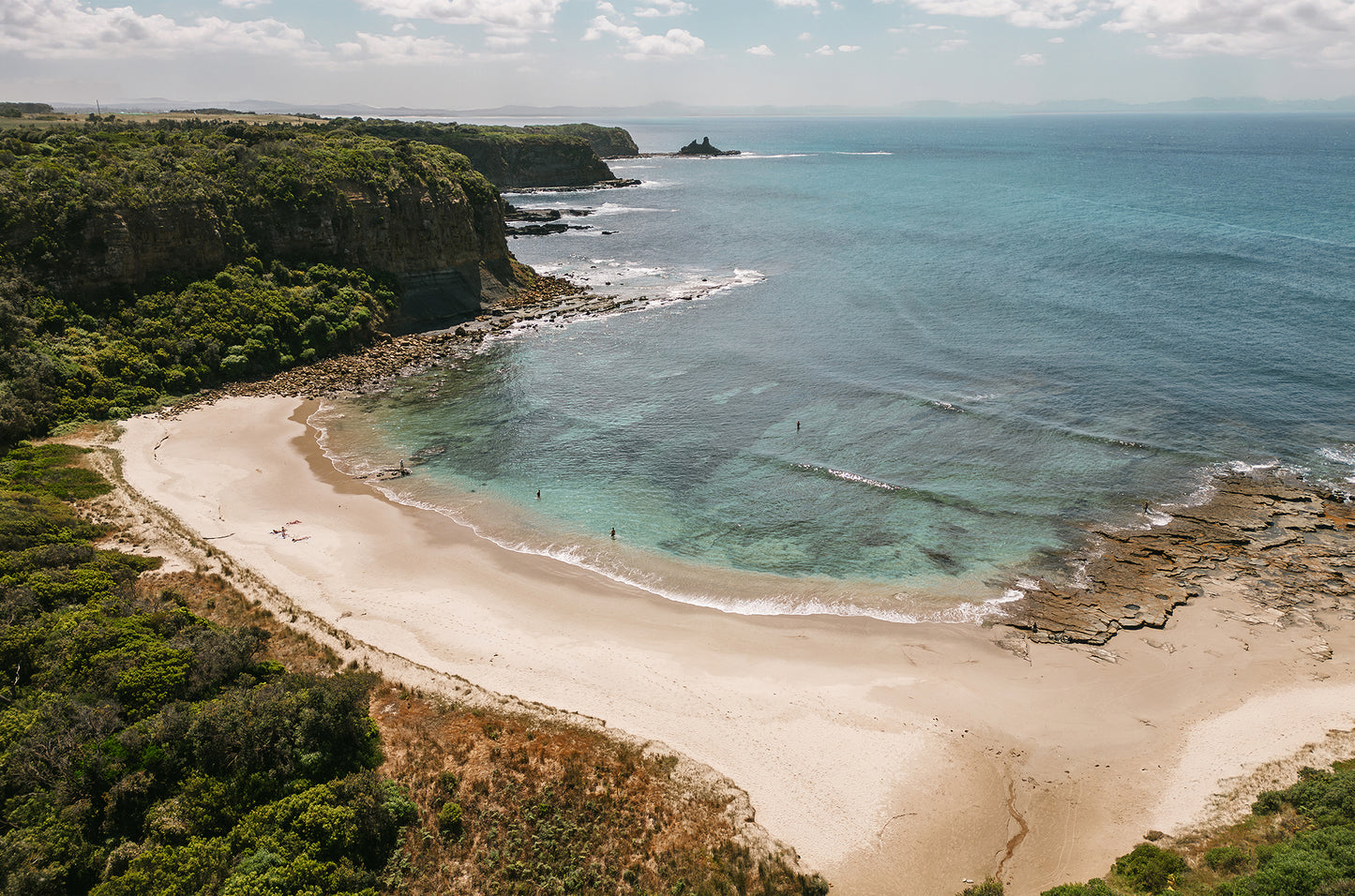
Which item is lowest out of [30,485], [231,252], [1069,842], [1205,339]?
[1069,842]

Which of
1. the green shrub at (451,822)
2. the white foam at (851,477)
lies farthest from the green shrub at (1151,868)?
the white foam at (851,477)

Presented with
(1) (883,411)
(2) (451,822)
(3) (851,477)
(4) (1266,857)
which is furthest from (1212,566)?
(2) (451,822)

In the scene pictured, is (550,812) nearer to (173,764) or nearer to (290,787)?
(290,787)

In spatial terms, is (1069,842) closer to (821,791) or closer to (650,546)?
(821,791)

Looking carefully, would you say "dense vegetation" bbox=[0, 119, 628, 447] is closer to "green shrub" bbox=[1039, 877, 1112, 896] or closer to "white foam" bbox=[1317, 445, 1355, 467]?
"green shrub" bbox=[1039, 877, 1112, 896]

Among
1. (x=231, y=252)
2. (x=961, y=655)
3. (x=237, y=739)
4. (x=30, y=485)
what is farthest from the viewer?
(x=231, y=252)

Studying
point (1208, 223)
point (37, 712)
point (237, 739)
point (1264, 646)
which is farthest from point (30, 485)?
point (1208, 223)

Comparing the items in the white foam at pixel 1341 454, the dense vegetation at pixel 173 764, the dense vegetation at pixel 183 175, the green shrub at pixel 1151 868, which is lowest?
the green shrub at pixel 1151 868

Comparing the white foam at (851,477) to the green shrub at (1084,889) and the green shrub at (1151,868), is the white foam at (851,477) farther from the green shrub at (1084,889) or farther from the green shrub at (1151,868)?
the green shrub at (1084,889)
